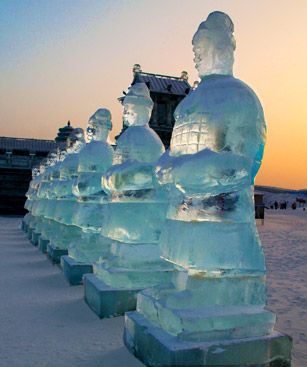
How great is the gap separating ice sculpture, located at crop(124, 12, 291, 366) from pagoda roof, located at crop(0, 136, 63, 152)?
949 inches

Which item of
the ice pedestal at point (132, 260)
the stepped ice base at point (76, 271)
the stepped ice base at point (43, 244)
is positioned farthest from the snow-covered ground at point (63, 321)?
the stepped ice base at point (43, 244)

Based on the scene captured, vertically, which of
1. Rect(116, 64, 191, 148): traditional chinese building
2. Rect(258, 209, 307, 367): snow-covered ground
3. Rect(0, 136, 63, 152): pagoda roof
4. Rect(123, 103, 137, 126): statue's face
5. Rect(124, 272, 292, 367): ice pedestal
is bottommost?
Rect(258, 209, 307, 367): snow-covered ground

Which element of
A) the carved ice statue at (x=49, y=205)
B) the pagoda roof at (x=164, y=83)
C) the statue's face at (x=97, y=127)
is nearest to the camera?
the statue's face at (x=97, y=127)

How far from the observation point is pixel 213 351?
253 cm

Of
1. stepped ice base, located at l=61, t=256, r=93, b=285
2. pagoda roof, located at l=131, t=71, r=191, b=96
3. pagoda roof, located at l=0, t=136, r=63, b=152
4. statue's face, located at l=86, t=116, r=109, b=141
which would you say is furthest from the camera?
pagoda roof, located at l=0, t=136, r=63, b=152

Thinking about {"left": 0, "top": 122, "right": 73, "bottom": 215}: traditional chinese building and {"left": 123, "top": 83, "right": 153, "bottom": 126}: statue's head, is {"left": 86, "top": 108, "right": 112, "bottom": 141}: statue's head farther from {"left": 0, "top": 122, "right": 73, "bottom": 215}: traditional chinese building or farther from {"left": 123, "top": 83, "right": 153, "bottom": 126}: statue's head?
{"left": 0, "top": 122, "right": 73, "bottom": 215}: traditional chinese building

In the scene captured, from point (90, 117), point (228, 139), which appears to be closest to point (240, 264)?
point (228, 139)

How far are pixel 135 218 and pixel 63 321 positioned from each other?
3.81 feet

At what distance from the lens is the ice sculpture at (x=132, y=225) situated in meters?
4.10

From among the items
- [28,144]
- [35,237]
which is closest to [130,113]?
[35,237]

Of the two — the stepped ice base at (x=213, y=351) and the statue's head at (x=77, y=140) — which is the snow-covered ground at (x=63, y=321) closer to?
the stepped ice base at (x=213, y=351)

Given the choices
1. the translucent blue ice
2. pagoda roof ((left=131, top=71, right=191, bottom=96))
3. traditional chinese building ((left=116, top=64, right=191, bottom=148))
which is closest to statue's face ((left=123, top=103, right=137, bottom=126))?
the translucent blue ice

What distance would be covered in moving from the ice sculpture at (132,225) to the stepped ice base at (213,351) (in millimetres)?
1200

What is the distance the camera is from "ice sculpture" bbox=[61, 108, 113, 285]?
5.57 metres
